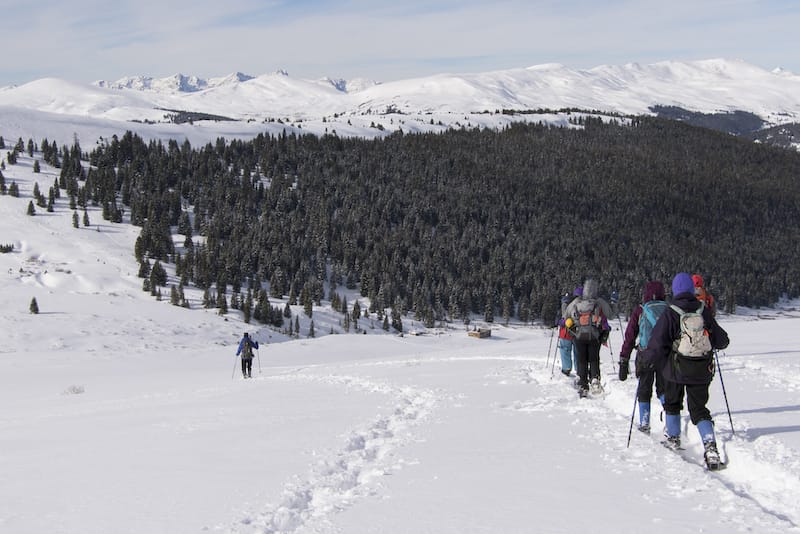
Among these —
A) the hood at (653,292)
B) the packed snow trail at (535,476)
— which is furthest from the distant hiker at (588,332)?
the hood at (653,292)

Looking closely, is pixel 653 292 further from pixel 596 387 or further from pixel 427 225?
pixel 427 225

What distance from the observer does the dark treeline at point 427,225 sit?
111 meters

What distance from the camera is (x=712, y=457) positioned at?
7.44 metres

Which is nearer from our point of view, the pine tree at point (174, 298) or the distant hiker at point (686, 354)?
the distant hiker at point (686, 354)

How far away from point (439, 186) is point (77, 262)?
10462 centimetres

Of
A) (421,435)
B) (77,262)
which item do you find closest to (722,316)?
(77,262)

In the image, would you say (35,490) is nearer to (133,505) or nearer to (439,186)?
(133,505)

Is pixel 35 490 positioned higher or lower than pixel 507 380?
higher

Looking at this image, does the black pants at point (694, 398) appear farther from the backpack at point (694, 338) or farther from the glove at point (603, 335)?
the glove at point (603, 335)

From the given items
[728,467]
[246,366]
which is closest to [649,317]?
[728,467]

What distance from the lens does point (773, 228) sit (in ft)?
613

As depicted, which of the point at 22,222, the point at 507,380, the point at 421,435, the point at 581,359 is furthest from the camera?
the point at 22,222

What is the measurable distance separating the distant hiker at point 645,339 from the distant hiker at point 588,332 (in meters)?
1.76

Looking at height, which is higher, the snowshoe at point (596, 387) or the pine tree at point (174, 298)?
the snowshoe at point (596, 387)
